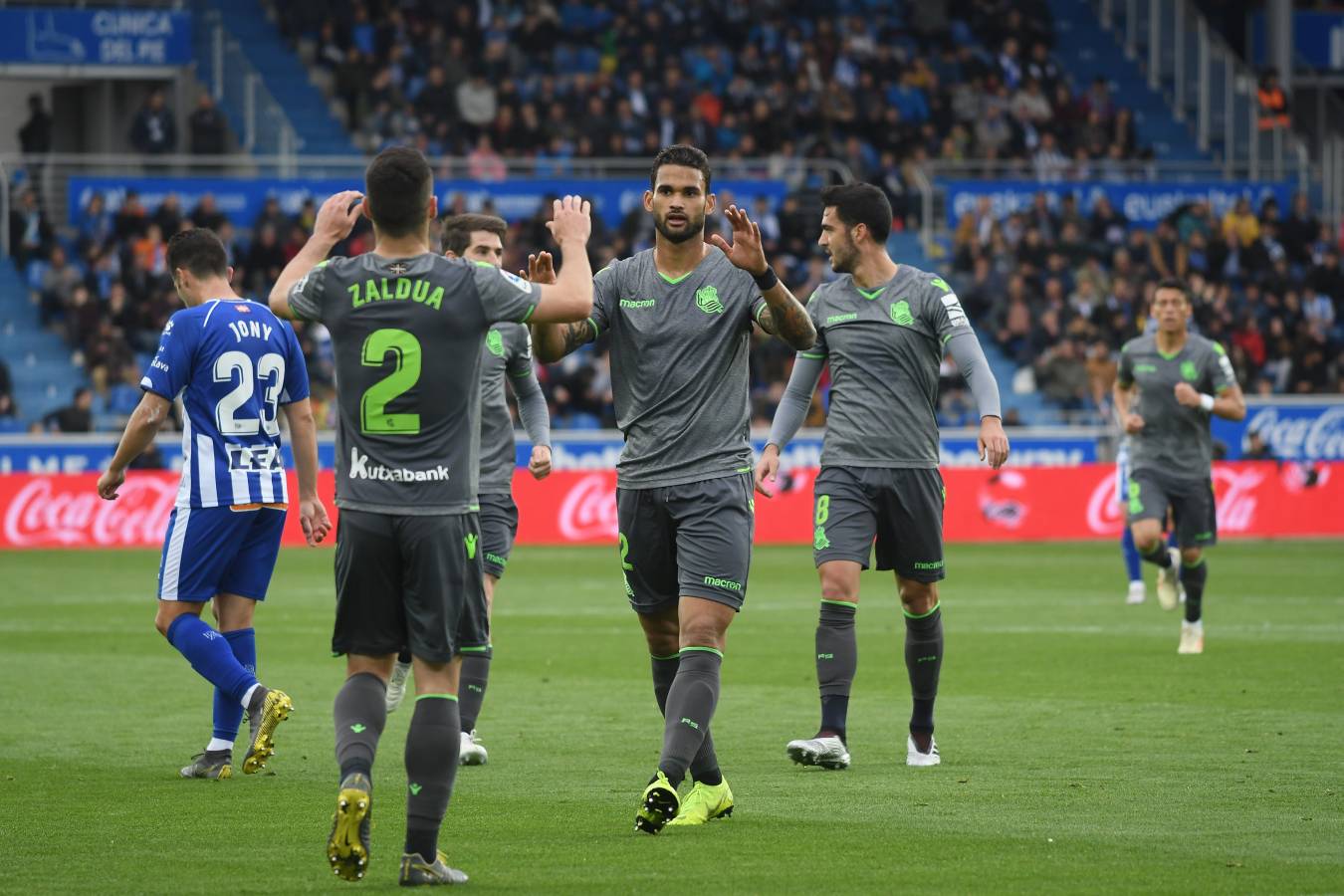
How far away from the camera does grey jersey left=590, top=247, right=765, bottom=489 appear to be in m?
8.05

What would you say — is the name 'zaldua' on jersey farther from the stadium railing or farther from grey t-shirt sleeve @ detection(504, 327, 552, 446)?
the stadium railing

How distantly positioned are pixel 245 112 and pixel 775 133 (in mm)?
8987

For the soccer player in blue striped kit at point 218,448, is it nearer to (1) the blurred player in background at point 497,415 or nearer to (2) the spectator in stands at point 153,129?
(1) the blurred player in background at point 497,415

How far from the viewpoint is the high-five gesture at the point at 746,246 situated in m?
7.51

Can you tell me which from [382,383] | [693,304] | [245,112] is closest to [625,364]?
[693,304]

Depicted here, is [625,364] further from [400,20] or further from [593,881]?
[400,20]

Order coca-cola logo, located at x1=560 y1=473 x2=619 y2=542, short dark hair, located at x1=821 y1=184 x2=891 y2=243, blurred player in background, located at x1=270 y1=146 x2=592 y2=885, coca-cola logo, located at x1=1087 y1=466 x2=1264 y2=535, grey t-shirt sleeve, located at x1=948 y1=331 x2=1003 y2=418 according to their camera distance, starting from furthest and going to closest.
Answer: coca-cola logo, located at x1=1087 y1=466 x2=1264 y2=535 < coca-cola logo, located at x1=560 y1=473 x2=619 y2=542 < short dark hair, located at x1=821 y1=184 x2=891 y2=243 < grey t-shirt sleeve, located at x1=948 y1=331 x2=1003 y2=418 < blurred player in background, located at x1=270 y1=146 x2=592 y2=885

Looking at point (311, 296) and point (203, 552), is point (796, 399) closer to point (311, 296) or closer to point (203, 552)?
point (203, 552)

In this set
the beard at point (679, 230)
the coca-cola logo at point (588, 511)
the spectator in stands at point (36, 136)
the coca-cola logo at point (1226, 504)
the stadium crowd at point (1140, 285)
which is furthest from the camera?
the stadium crowd at point (1140, 285)

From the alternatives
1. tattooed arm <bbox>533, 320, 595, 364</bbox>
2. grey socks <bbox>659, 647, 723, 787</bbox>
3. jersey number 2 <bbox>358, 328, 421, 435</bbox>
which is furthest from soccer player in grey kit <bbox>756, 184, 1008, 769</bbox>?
jersey number 2 <bbox>358, 328, 421, 435</bbox>

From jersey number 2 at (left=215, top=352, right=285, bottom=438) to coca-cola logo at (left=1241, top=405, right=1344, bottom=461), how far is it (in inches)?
935

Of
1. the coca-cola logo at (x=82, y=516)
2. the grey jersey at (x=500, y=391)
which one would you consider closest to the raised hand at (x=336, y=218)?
the grey jersey at (x=500, y=391)

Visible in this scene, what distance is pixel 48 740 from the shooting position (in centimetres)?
Result: 1052

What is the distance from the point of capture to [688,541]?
26.1ft
